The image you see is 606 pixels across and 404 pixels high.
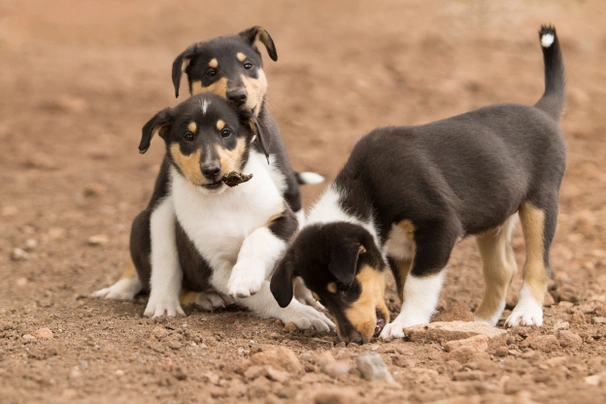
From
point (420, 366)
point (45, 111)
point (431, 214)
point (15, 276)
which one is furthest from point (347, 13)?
point (420, 366)

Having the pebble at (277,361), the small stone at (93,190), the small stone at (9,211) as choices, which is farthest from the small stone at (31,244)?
the pebble at (277,361)

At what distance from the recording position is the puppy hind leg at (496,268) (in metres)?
6.11

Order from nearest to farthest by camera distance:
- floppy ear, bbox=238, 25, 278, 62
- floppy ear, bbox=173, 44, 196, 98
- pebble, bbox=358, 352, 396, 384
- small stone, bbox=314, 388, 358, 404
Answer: small stone, bbox=314, 388, 358, 404 → pebble, bbox=358, 352, 396, 384 → floppy ear, bbox=173, 44, 196, 98 → floppy ear, bbox=238, 25, 278, 62

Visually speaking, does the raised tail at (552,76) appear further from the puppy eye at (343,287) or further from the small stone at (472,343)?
the puppy eye at (343,287)

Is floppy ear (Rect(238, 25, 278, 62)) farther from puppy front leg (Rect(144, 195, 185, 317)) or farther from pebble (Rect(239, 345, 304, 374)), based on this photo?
pebble (Rect(239, 345, 304, 374))

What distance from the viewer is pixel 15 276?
7688mm

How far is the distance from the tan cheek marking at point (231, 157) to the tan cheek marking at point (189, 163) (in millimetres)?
145

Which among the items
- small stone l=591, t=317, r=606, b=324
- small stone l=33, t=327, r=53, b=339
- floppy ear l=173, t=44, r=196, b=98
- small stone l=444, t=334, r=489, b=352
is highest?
floppy ear l=173, t=44, r=196, b=98

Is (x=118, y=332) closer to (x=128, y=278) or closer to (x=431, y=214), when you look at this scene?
(x=128, y=278)

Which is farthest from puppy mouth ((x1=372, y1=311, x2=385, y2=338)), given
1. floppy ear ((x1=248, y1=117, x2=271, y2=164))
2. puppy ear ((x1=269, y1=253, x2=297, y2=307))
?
floppy ear ((x1=248, y1=117, x2=271, y2=164))

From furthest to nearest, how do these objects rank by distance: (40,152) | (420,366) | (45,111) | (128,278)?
(45,111) → (40,152) → (128,278) → (420,366)

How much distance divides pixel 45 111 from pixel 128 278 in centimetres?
620

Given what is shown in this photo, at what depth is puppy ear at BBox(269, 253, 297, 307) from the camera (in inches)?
199

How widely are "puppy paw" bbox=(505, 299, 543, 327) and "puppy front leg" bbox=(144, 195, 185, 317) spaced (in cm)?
229
